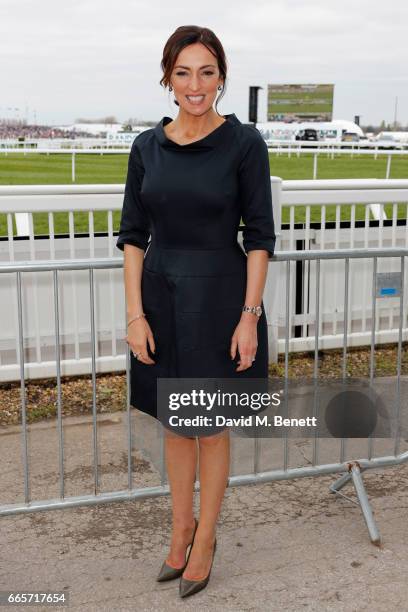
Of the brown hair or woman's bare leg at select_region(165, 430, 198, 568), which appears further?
woman's bare leg at select_region(165, 430, 198, 568)

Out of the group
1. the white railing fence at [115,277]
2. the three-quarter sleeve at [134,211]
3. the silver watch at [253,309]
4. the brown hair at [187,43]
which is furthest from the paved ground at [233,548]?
the brown hair at [187,43]

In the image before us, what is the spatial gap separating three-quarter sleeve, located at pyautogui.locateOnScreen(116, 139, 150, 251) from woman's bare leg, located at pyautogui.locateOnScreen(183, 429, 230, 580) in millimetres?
863

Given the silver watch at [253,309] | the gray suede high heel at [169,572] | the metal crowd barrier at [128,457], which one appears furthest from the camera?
the metal crowd barrier at [128,457]

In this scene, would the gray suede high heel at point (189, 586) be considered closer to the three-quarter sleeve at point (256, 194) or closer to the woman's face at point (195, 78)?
the three-quarter sleeve at point (256, 194)

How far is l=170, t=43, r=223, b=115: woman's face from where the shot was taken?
2.86m

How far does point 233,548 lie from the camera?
11.8ft

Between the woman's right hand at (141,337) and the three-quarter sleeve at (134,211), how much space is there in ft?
1.06

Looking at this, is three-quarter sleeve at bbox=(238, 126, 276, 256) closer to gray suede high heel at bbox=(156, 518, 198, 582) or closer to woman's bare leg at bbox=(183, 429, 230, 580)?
woman's bare leg at bbox=(183, 429, 230, 580)

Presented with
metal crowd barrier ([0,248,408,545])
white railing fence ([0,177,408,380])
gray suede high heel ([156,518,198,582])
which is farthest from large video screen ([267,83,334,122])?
gray suede high heel ([156,518,198,582])

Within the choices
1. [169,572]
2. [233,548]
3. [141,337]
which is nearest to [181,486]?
[169,572]

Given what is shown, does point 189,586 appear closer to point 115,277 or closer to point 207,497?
point 207,497

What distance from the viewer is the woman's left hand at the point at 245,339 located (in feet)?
9.92

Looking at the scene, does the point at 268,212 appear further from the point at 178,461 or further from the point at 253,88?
the point at 253,88

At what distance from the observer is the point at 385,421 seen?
5.16 meters
